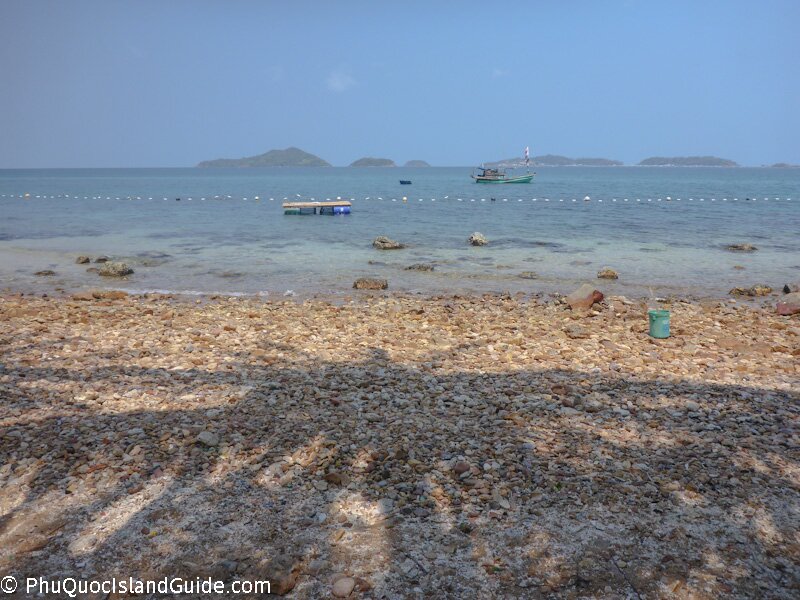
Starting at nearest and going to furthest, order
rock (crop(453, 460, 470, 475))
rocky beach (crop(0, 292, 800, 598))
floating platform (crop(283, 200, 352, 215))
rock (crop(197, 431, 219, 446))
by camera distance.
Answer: rocky beach (crop(0, 292, 800, 598)), rock (crop(453, 460, 470, 475)), rock (crop(197, 431, 219, 446)), floating platform (crop(283, 200, 352, 215))

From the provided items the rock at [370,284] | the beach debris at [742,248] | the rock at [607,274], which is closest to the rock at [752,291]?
the rock at [607,274]

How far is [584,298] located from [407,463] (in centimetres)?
744

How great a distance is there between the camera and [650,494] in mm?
4605

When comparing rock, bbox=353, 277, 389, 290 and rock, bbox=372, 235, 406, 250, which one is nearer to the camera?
rock, bbox=353, 277, 389, 290

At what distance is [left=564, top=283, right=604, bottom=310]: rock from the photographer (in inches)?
452

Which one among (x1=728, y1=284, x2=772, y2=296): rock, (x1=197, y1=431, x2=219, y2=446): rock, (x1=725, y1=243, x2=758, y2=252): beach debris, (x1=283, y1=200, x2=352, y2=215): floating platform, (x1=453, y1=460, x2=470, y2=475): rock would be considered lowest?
(x1=728, y1=284, x2=772, y2=296): rock

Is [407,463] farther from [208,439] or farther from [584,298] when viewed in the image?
[584,298]

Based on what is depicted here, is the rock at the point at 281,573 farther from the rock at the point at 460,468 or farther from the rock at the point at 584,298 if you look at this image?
the rock at the point at 584,298

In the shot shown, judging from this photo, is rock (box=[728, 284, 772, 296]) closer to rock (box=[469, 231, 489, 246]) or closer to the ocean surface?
the ocean surface

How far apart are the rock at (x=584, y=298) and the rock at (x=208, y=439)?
7872 mm

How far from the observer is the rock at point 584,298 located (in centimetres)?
1149

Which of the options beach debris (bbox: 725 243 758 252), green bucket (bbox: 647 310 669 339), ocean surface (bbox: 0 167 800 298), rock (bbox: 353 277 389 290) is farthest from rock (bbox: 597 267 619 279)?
beach debris (bbox: 725 243 758 252)

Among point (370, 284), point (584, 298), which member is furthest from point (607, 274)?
point (370, 284)

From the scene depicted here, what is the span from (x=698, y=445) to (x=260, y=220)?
3101 centimetres
